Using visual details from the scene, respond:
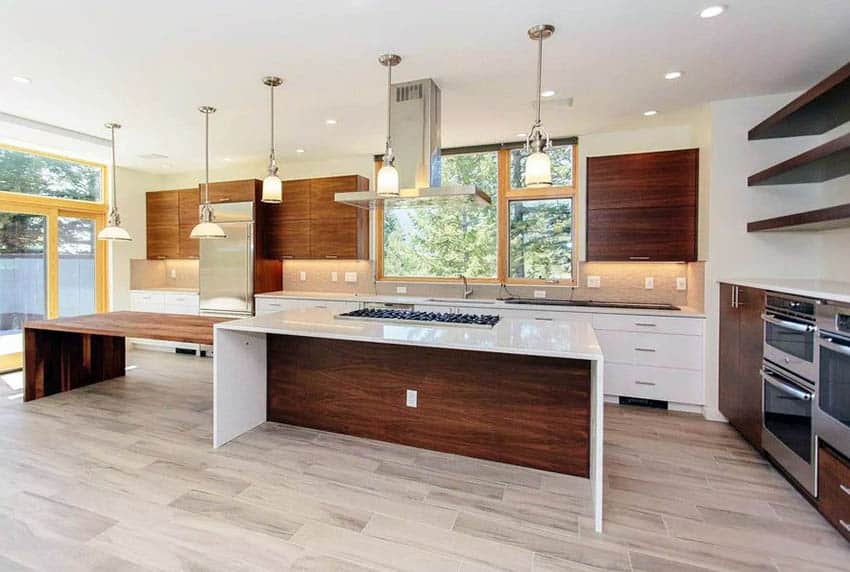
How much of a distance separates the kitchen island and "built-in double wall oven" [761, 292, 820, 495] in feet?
3.53

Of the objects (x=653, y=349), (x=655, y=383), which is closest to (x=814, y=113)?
(x=653, y=349)

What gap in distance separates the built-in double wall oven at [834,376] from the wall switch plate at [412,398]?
2198 millimetres

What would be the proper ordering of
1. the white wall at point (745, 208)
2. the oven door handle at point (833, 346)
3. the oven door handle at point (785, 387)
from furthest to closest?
the white wall at point (745, 208)
the oven door handle at point (785, 387)
the oven door handle at point (833, 346)

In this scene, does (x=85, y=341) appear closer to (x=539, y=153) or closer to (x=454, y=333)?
(x=454, y=333)

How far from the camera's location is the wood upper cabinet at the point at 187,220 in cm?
602

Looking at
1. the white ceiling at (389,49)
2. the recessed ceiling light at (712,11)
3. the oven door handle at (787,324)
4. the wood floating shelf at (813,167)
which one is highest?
the white ceiling at (389,49)

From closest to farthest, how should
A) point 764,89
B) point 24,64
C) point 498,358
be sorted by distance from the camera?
1. point 498,358
2. point 24,64
3. point 764,89

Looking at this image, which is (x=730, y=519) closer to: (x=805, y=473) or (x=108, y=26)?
(x=805, y=473)

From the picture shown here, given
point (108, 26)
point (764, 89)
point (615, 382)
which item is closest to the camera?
point (108, 26)

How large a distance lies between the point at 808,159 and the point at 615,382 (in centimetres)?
216

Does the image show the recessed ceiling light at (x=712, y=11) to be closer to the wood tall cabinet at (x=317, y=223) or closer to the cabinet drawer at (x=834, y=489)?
the cabinet drawer at (x=834, y=489)

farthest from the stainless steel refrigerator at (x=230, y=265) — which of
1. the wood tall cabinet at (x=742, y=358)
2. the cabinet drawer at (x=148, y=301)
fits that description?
the wood tall cabinet at (x=742, y=358)

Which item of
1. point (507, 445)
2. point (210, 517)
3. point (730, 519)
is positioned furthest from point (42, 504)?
point (730, 519)

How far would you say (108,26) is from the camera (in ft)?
8.07
